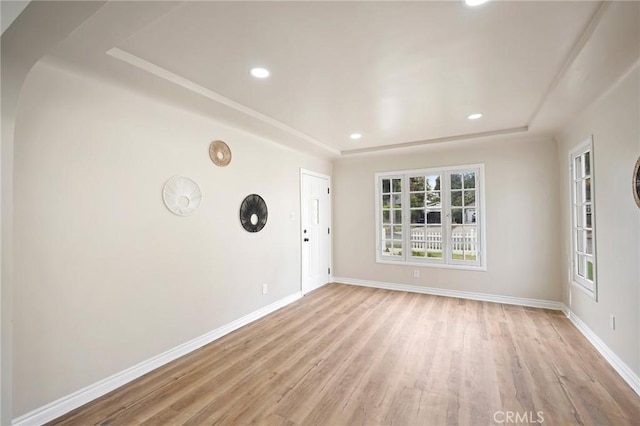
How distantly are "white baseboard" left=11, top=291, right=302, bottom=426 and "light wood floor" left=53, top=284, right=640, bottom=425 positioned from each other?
0.22ft

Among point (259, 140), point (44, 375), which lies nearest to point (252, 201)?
point (259, 140)

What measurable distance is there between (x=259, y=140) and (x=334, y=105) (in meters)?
1.32

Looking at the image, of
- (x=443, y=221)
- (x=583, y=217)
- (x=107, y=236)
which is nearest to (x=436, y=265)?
(x=443, y=221)

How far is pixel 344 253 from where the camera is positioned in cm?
550

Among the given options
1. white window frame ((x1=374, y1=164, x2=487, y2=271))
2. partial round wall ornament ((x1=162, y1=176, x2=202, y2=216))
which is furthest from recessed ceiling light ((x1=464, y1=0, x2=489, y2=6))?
white window frame ((x1=374, y1=164, x2=487, y2=271))

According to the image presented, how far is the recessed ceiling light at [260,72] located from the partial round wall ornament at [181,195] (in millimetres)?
1274

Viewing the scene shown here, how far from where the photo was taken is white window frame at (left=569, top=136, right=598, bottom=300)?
110 inches

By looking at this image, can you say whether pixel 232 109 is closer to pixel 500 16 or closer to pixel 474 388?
pixel 500 16

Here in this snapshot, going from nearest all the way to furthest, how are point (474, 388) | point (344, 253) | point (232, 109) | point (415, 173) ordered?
point (474, 388) → point (232, 109) → point (415, 173) → point (344, 253)

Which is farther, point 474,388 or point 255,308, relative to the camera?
point 255,308

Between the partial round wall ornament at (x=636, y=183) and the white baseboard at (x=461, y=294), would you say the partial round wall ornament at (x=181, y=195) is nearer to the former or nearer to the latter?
the white baseboard at (x=461, y=294)

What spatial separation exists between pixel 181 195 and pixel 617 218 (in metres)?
3.98

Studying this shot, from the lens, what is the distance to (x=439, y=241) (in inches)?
184

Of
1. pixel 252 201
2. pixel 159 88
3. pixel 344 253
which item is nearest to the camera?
pixel 159 88
